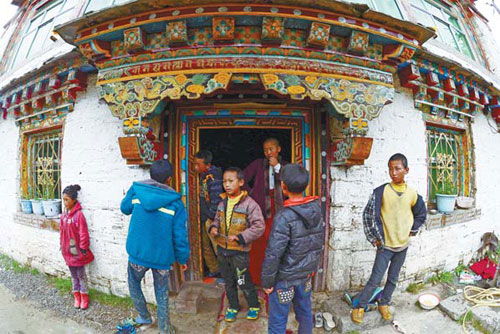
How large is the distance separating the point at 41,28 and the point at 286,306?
7.12 meters

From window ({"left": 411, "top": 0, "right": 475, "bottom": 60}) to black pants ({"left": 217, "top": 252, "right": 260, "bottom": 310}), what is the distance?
516cm

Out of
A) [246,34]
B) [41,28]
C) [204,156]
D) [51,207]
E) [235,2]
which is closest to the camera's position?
[235,2]

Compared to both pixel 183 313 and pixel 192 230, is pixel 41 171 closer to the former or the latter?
pixel 192 230

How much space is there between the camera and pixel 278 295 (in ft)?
7.77

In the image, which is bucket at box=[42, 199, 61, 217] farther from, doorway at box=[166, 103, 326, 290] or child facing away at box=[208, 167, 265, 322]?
child facing away at box=[208, 167, 265, 322]

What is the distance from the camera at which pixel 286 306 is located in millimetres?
2396

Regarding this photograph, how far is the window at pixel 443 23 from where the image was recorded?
4.96 metres

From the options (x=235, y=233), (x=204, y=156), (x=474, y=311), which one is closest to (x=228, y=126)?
(x=204, y=156)

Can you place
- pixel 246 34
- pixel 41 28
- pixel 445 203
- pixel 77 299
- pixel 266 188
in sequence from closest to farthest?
pixel 246 34 → pixel 77 299 → pixel 266 188 → pixel 445 203 → pixel 41 28

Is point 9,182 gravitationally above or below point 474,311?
above

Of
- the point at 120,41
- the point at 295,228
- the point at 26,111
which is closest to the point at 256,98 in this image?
the point at 120,41

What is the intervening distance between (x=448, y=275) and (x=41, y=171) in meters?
7.17

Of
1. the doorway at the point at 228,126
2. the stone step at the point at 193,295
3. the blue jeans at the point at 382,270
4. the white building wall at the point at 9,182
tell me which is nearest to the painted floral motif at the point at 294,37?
the doorway at the point at 228,126

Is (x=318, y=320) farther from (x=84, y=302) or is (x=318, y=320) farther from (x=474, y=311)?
(x=84, y=302)
